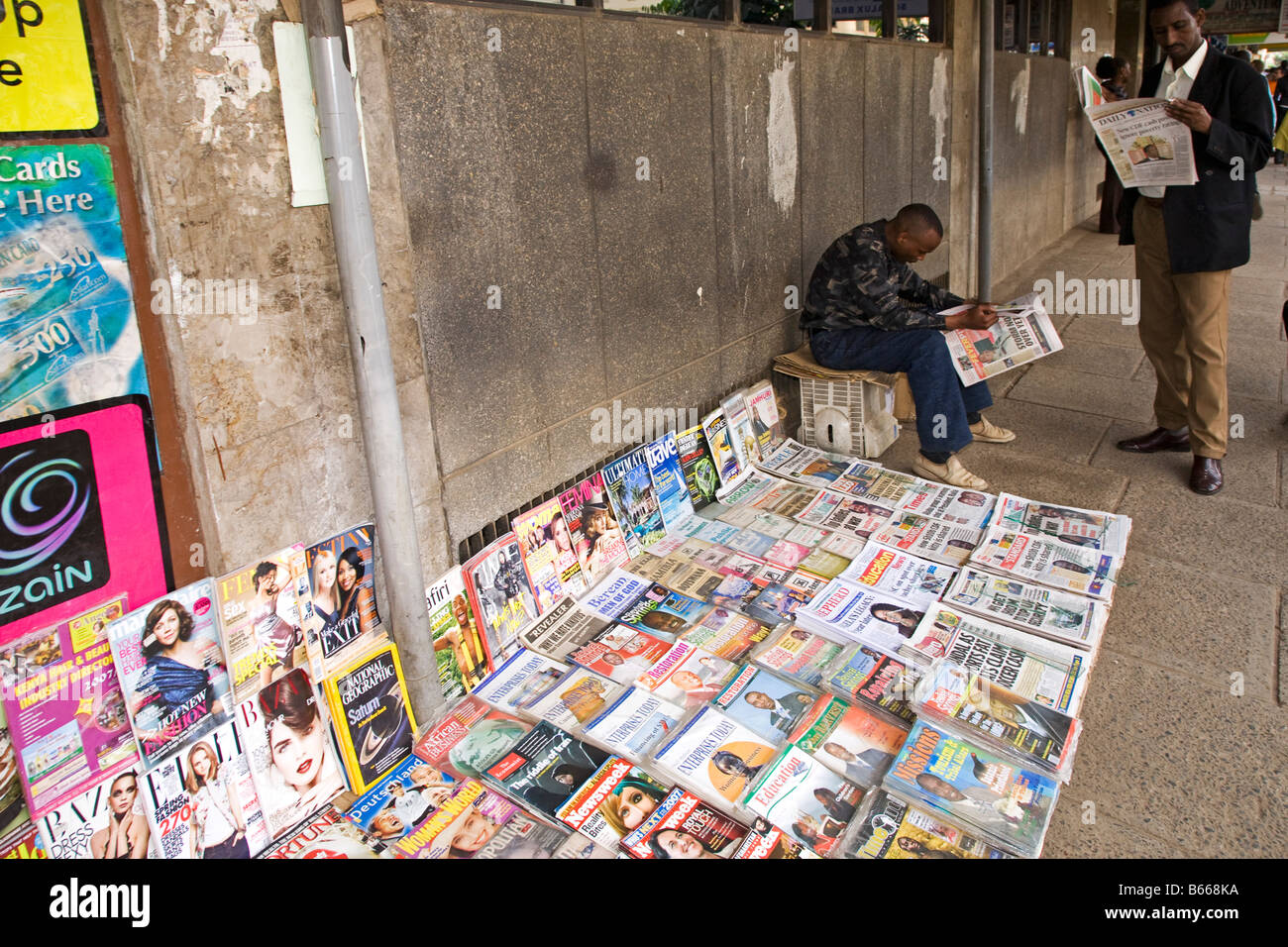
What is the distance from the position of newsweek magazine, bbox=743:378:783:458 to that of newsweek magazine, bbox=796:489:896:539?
0.47m

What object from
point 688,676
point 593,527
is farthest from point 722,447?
point 688,676

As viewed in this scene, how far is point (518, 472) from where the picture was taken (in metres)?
3.06

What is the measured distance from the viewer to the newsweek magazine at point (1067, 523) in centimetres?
345

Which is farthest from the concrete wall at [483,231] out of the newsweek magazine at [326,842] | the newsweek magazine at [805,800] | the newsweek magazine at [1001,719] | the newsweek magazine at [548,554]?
the newsweek magazine at [1001,719]

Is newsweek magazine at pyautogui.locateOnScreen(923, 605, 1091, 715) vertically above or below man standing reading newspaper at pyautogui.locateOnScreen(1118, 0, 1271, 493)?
below

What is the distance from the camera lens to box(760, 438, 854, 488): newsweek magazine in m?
4.12

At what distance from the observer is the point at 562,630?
3.00 metres

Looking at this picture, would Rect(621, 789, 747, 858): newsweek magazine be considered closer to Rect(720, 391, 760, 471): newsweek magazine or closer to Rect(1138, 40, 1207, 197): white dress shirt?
Rect(720, 391, 760, 471): newsweek magazine

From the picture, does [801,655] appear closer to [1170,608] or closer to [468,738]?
[468,738]

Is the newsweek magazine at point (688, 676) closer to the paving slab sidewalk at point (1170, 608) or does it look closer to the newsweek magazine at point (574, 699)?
the newsweek magazine at point (574, 699)

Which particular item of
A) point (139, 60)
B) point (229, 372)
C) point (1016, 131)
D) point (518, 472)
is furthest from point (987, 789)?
point (1016, 131)

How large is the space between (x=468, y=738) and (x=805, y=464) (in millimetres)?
2295

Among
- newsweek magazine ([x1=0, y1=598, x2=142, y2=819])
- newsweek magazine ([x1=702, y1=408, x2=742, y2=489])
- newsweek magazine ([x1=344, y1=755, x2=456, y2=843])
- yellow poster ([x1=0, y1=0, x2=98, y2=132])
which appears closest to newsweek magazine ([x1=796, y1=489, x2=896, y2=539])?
newsweek magazine ([x1=702, y1=408, x2=742, y2=489])
